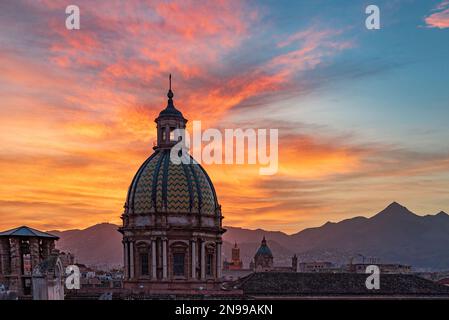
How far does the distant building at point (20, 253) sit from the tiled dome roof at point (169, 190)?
58.9 ft

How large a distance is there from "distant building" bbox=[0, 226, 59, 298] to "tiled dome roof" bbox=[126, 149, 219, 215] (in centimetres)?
1797

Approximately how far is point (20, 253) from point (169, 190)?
19640 mm

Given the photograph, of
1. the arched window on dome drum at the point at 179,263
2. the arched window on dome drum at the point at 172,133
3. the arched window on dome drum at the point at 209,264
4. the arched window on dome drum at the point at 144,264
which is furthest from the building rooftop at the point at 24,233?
the arched window on dome drum at the point at 172,133

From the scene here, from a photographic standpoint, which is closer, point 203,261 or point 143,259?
point 143,259

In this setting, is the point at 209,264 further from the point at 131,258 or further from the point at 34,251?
the point at 34,251

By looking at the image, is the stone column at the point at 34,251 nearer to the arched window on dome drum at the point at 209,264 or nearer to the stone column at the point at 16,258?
the stone column at the point at 16,258

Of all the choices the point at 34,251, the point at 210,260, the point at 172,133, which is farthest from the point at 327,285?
the point at 34,251

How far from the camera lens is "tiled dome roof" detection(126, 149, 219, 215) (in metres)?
59.3

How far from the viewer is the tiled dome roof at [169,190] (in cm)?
5934

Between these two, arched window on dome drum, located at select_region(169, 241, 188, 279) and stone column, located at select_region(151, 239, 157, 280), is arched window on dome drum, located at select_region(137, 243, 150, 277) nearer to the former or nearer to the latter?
stone column, located at select_region(151, 239, 157, 280)

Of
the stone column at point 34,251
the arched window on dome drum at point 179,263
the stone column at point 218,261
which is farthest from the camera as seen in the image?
the stone column at point 218,261

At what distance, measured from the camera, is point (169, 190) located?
59469 millimetres

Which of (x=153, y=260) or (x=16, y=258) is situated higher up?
(x=16, y=258)

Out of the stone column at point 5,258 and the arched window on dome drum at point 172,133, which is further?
the arched window on dome drum at point 172,133
